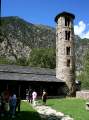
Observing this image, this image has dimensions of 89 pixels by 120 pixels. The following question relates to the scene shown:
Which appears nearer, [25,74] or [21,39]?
[25,74]

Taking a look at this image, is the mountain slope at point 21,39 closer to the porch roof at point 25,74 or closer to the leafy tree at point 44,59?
the leafy tree at point 44,59

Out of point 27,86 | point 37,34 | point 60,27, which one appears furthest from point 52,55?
point 37,34

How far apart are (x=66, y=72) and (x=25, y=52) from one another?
8075 centimetres

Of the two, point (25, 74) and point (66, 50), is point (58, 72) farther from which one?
point (25, 74)

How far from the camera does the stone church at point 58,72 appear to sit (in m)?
41.2

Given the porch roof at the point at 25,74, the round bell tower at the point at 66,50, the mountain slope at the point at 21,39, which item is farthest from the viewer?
the mountain slope at the point at 21,39

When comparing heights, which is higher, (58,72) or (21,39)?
(21,39)

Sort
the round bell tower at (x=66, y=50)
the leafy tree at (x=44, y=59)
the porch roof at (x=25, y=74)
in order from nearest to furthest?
the porch roof at (x=25, y=74)
the round bell tower at (x=66, y=50)
the leafy tree at (x=44, y=59)

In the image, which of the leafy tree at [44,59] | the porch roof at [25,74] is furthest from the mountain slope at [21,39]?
the porch roof at [25,74]

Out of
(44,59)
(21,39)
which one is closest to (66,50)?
(44,59)

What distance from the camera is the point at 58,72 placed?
147ft

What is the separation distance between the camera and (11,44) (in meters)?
118

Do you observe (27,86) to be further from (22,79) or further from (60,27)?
→ (60,27)

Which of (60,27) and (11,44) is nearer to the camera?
(60,27)
